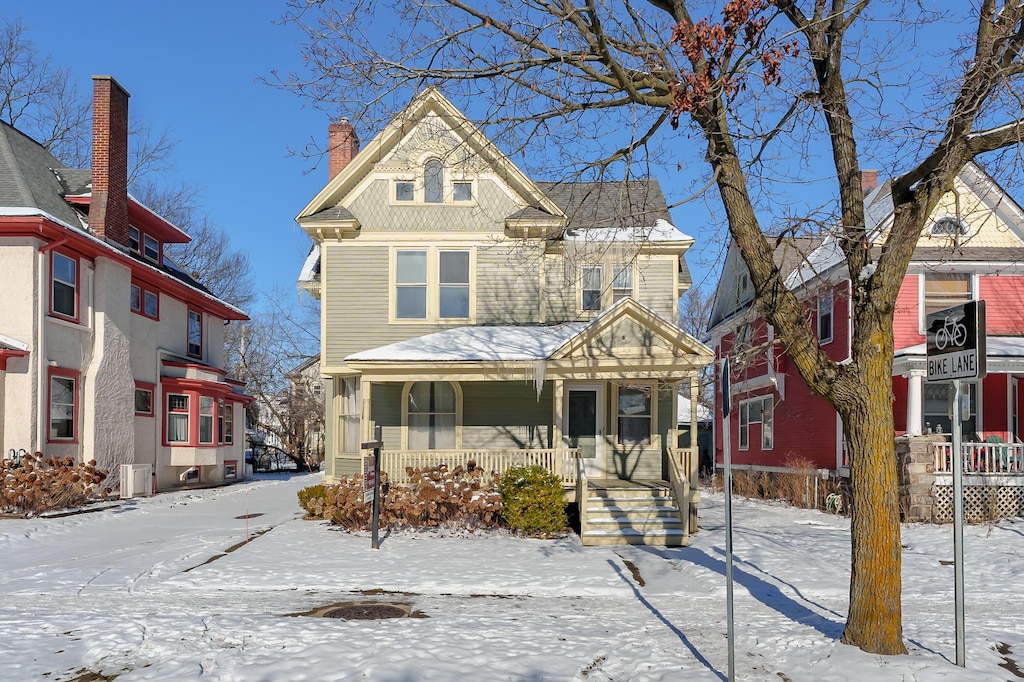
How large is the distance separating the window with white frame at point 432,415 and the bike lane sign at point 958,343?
10.8 m

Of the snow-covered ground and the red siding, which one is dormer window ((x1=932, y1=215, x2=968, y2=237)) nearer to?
the red siding

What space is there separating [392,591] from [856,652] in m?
5.22

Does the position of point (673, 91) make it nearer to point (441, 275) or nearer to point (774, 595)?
point (774, 595)

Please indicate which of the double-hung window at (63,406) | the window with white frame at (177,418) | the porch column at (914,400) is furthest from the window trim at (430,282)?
the window with white frame at (177,418)

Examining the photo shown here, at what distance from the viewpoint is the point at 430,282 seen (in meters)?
16.9

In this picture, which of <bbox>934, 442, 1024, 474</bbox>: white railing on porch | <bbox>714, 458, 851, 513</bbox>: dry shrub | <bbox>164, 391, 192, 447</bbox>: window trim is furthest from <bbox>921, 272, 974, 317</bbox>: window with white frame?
<bbox>164, 391, 192, 447</bbox>: window trim

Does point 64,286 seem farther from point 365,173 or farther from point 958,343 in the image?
point 958,343

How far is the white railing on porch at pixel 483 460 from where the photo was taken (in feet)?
48.4

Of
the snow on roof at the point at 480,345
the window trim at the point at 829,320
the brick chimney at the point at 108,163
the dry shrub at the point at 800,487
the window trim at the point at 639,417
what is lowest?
the dry shrub at the point at 800,487

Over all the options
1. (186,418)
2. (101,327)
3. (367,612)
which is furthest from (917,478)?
(186,418)

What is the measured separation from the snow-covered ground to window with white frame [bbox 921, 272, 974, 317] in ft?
16.3

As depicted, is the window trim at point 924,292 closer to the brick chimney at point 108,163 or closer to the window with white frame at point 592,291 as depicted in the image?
the window with white frame at point 592,291

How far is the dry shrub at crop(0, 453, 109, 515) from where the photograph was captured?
51.0ft

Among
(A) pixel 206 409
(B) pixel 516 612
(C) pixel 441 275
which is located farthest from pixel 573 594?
(A) pixel 206 409
